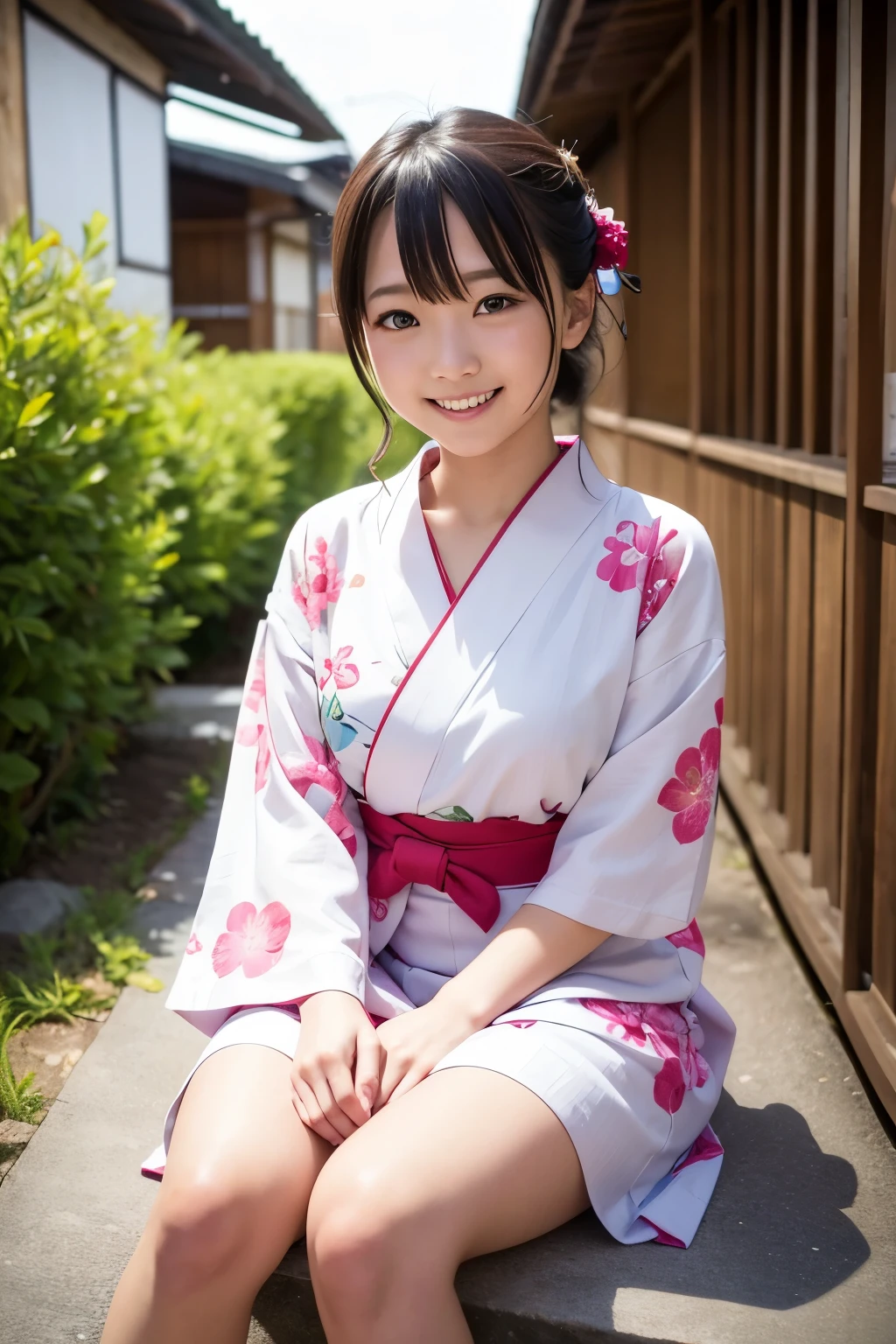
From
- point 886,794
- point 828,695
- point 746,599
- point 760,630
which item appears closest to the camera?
point 886,794

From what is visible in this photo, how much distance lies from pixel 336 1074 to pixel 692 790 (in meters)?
0.73

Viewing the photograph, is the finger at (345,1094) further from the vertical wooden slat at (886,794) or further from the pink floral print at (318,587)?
the vertical wooden slat at (886,794)

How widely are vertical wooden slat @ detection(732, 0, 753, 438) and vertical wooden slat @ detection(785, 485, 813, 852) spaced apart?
1164 mm

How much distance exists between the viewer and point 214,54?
8656mm

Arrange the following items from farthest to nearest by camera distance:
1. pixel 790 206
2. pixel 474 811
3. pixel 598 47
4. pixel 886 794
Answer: pixel 598 47 < pixel 790 206 < pixel 886 794 < pixel 474 811

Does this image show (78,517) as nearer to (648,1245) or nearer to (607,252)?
(607,252)

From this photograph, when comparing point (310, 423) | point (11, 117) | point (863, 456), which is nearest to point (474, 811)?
point (863, 456)

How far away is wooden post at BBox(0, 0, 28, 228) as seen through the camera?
623 cm

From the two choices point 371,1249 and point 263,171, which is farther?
point 263,171

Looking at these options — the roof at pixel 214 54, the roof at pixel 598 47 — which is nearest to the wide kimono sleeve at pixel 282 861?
the roof at pixel 598 47

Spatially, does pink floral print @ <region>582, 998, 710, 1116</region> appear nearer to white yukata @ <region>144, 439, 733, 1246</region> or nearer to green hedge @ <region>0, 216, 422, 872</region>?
white yukata @ <region>144, 439, 733, 1246</region>

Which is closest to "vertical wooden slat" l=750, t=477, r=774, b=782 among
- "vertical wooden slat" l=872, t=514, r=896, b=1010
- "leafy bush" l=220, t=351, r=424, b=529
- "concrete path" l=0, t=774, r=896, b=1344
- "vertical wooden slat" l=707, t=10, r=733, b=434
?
"vertical wooden slat" l=707, t=10, r=733, b=434

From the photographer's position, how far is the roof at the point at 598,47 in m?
5.04

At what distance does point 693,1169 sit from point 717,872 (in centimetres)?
187
